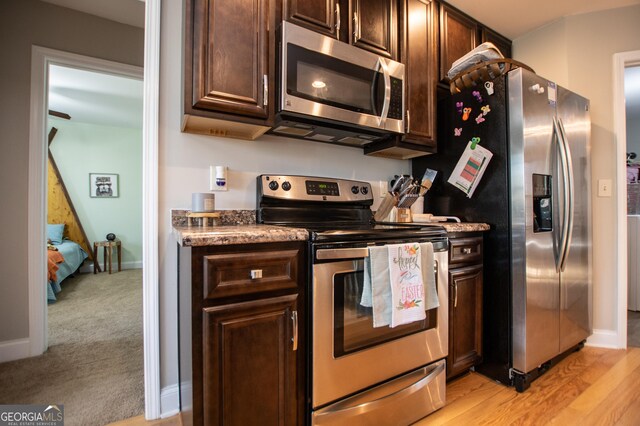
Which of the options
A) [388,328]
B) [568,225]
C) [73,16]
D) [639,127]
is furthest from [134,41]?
[639,127]

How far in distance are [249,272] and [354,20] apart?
1.44 metres

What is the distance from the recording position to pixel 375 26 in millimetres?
1699

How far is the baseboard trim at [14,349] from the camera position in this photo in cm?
195

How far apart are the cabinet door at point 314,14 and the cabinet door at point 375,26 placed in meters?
0.12

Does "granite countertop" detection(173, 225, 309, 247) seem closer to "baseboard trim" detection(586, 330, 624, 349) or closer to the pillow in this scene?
"baseboard trim" detection(586, 330, 624, 349)

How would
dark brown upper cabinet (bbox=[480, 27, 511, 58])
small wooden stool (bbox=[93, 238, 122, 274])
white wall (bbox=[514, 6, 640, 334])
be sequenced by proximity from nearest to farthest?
white wall (bbox=[514, 6, 640, 334]) < dark brown upper cabinet (bbox=[480, 27, 511, 58]) < small wooden stool (bbox=[93, 238, 122, 274])

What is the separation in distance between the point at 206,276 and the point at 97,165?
5.34 metres

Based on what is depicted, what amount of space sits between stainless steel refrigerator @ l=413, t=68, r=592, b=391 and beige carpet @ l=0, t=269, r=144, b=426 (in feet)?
6.66

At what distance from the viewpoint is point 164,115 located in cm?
149

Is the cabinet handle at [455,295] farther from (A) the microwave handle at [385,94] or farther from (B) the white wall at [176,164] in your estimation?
(B) the white wall at [176,164]

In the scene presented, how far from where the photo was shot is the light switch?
A: 7.37 feet

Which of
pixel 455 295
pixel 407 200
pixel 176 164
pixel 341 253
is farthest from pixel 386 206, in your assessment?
pixel 176 164

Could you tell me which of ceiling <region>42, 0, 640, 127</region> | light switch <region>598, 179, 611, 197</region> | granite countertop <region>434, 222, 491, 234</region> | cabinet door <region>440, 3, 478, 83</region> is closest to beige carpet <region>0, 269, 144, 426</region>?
granite countertop <region>434, 222, 491, 234</region>

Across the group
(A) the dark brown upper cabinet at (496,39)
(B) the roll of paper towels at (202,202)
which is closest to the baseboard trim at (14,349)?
(B) the roll of paper towels at (202,202)
